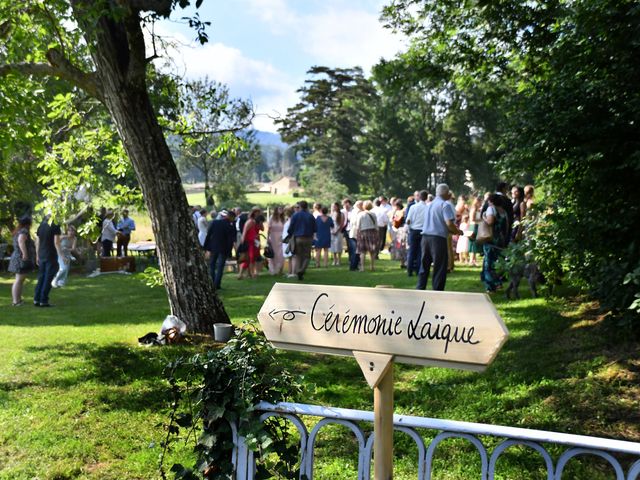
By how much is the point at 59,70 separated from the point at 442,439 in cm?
648

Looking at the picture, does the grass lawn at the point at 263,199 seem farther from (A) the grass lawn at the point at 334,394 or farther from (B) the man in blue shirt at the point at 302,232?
(A) the grass lawn at the point at 334,394

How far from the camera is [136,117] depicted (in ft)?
22.7

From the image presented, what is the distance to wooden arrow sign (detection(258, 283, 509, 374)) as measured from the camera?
2277mm

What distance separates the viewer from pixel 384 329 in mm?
2492

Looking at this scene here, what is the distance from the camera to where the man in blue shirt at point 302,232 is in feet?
45.9

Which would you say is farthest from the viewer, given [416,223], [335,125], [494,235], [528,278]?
[335,125]

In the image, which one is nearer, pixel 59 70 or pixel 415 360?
pixel 415 360

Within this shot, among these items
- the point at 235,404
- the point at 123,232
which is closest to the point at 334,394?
the point at 235,404

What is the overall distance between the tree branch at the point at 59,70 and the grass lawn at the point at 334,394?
3314 millimetres


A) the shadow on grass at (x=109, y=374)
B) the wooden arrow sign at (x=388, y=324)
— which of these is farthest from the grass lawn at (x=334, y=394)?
the wooden arrow sign at (x=388, y=324)

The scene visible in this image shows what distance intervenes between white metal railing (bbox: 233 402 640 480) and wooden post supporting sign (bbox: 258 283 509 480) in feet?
0.45

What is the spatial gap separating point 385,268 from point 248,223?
4175 millimetres

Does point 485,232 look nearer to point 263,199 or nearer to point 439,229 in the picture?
point 439,229

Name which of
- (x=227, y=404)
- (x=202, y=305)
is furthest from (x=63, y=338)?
(x=227, y=404)
